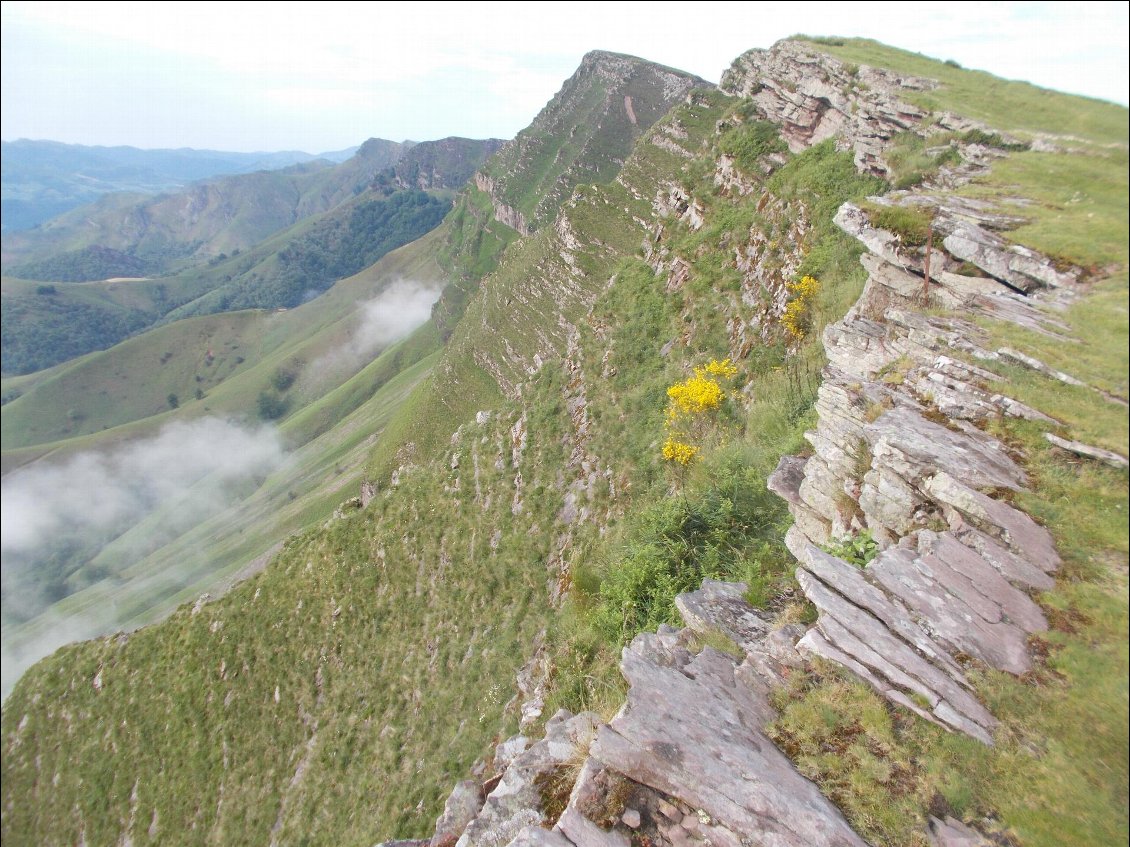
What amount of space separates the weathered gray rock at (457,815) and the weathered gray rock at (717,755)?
5128 mm

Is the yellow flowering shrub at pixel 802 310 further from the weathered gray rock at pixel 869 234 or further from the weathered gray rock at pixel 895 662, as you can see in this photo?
the weathered gray rock at pixel 895 662

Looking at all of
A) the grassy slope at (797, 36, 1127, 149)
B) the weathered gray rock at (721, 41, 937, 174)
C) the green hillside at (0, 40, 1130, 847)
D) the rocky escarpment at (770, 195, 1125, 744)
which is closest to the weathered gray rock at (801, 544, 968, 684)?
the rocky escarpment at (770, 195, 1125, 744)

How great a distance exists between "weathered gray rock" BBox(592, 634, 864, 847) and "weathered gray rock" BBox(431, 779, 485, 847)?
513 cm

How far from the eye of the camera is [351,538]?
4169 centimetres

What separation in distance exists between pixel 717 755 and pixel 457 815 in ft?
22.0

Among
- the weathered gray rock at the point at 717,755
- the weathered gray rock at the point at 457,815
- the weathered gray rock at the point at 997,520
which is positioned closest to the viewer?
the weathered gray rock at the point at 717,755

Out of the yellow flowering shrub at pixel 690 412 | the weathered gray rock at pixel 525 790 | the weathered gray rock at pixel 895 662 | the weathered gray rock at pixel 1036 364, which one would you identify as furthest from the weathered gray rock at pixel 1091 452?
the yellow flowering shrub at pixel 690 412

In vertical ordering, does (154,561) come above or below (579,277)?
below

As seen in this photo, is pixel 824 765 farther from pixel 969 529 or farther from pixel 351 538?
pixel 351 538

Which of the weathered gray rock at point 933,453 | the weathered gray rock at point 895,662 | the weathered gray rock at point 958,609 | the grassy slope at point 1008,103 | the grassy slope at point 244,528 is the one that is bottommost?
the grassy slope at point 244,528

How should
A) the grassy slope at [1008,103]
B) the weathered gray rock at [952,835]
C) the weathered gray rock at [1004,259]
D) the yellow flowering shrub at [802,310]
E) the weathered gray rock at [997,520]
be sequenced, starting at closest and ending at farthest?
the weathered gray rock at [952,835]
the weathered gray rock at [997,520]
the weathered gray rock at [1004,259]
the grassy slope at [1008,103]
the yellow flowering shrub at [802,310]

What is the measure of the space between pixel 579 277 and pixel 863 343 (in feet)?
177

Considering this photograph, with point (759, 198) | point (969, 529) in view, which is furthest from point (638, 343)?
point (969, 529)

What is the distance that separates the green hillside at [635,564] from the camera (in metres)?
6.84
